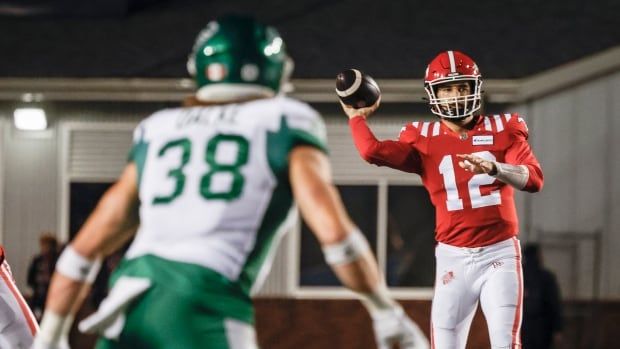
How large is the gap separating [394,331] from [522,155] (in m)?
2.87

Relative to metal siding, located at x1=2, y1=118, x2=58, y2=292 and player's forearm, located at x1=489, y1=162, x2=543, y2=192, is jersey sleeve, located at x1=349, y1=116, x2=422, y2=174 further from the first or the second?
metal siding, located at x1=2, y1=118, x2=58, y2=292

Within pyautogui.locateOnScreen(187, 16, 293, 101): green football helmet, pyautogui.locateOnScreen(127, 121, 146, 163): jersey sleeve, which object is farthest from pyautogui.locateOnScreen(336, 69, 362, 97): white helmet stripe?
pyautogui.locateOnScreen(127, 121, 146, 163): jersey sleeve

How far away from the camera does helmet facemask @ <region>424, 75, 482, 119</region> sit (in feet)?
20.1

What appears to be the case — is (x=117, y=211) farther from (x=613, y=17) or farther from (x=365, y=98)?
(x=613, y=17)

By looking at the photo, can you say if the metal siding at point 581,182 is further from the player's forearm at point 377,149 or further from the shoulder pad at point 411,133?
the player's forearm at point 377,149

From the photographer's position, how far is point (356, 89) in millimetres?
5859

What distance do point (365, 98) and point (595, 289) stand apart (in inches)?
297

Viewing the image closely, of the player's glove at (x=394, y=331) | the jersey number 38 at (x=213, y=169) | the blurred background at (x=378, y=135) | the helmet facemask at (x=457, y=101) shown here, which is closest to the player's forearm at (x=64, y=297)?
the jersey number 38 at (x=213, y=169)

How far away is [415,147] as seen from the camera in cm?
626

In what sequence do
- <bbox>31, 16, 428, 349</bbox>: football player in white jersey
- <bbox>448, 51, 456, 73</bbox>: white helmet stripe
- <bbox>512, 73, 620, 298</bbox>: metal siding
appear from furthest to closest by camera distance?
1. <bbox>512, 73, 620, 298</bbox>: metal siding
2. <bbox>448, 51, 456, 73</bbox>: white helmet stripe
3. <bbox>31, 16, 428, 349</bbox>: football player in white jersey

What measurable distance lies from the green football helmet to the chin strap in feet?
6.89

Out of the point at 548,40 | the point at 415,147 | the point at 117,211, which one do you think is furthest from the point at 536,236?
the point at 117,211

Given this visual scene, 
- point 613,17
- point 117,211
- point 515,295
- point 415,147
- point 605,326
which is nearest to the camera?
point 117,211

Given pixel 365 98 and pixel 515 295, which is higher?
pixel 365 98
